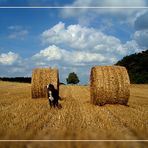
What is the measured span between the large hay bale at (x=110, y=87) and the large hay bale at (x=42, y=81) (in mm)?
3295

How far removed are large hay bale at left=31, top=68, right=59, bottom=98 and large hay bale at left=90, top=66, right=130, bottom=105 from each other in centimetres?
329

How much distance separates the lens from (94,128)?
29.3 feet

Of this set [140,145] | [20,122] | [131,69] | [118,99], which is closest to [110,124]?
[20,122]

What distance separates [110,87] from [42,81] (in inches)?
175

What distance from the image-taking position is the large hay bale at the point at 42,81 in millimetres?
19047

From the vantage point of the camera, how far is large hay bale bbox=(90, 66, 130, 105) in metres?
15.7

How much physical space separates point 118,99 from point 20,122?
654 cm

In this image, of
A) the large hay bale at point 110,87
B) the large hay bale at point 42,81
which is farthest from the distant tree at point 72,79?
the large hay bale at point 110,87

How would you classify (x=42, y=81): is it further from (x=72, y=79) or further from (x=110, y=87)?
(x=72, y=79)

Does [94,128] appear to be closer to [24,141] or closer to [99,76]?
[24,141]

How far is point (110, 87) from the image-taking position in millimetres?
15727

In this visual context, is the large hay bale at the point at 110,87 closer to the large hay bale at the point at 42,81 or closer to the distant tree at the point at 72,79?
the large hay bale at the point at 42,81

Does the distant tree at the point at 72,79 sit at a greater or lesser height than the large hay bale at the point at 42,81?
greater

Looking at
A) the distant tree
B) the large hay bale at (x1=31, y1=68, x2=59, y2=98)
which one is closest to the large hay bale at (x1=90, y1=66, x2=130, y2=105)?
the large hay bale at (x1=31, y1=68, x2=59, y2=98)
